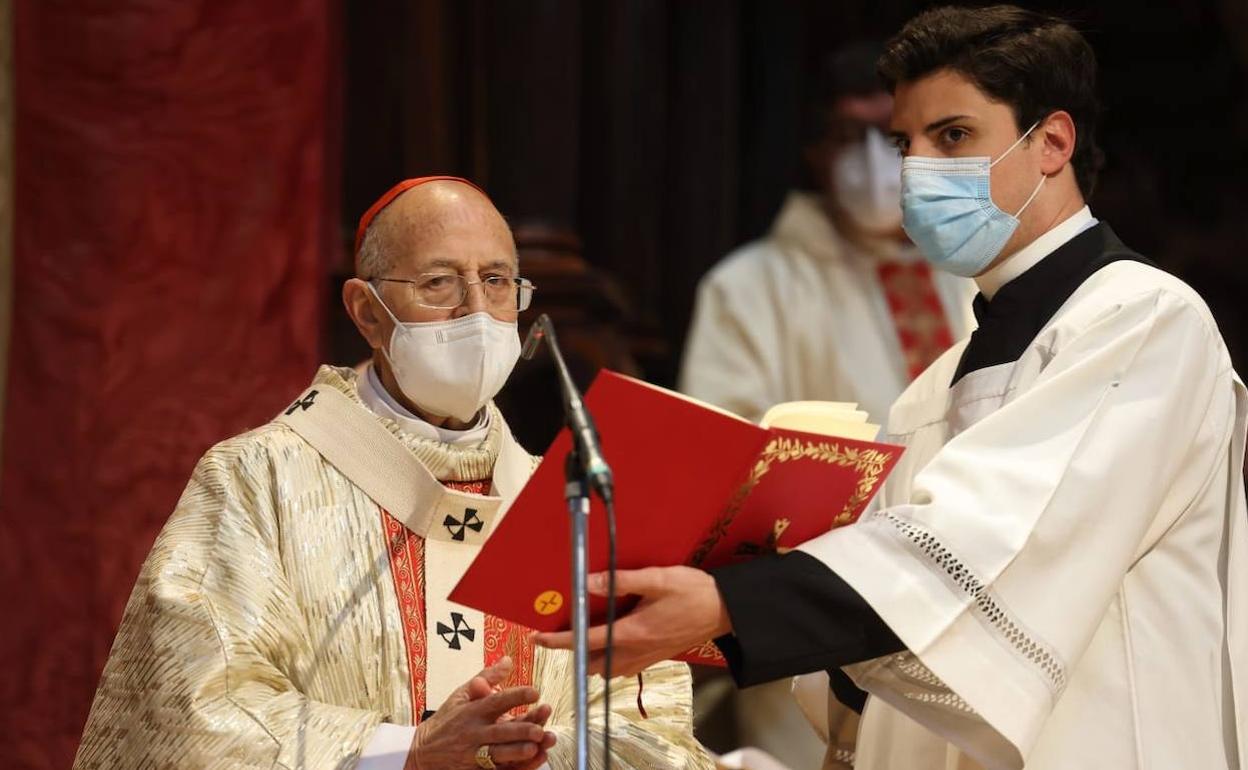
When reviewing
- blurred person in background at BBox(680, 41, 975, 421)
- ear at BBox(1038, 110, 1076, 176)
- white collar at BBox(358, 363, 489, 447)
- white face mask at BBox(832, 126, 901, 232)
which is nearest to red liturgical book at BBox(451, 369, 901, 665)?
white collar at BBox(358, 363, 489, 447)

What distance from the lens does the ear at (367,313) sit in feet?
12.4

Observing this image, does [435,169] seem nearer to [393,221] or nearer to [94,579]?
[94,579]

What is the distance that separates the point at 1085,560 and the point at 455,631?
1.18 m

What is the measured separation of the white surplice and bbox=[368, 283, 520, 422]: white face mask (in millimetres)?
748

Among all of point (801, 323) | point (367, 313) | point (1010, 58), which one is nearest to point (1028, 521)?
point (1010, 58)

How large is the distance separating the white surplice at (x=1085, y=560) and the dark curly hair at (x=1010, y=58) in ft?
1.34

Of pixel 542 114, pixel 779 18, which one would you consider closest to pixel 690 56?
pixel 779 18

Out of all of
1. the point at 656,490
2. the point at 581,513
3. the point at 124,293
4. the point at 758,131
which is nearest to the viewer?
the point at 581,513

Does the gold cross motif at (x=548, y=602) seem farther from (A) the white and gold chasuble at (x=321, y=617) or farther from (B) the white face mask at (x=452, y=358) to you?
(B) the white face mask at (x=452, y=358)

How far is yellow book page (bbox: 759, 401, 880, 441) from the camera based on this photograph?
325cm

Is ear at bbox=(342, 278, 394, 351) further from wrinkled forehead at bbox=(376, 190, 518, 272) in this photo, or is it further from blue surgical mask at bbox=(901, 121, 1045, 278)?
blue surgical mask at bbox=(901, 121, 1045, 278)

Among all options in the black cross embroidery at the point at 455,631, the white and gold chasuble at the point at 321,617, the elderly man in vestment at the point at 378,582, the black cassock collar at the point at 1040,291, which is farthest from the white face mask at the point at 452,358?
the black cassock collar at the point at 1040,291

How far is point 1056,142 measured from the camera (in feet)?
12.7

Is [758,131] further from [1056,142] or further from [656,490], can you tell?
[656,490]
